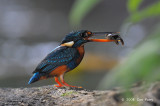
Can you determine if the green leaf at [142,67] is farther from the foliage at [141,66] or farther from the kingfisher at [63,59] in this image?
the kingfisher at [63,59]

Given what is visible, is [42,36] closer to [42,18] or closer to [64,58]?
[42,18]

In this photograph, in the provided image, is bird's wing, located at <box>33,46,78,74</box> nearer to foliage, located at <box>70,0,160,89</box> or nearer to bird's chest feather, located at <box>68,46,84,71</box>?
bird's chest feather, located at <box>68,46,84,71</box>

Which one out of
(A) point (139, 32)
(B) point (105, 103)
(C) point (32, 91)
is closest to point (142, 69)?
(B) point (105, 103)

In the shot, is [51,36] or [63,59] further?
[51,36]

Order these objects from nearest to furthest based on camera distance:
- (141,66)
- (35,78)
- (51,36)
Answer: (141,66) → (35,78) → (51,36)

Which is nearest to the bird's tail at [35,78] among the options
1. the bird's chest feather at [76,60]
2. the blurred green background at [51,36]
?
the bird's chest feather at [76,60]

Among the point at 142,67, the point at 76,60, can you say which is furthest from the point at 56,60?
the point at 142,67

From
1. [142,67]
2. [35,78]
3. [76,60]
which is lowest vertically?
[142,67]

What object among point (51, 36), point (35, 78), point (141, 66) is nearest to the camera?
point (141, 66)

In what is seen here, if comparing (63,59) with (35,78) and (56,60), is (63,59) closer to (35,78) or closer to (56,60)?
(56,60)
